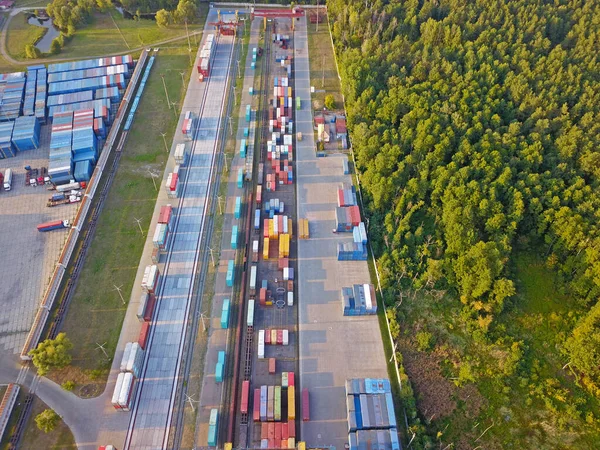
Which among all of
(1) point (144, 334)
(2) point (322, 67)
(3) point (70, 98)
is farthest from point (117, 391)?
(2) point (322, 67)

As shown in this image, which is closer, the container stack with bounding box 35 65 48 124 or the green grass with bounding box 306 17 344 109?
the container stack with bounding box 35 65 48 124

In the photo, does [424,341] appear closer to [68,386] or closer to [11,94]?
[68,386]

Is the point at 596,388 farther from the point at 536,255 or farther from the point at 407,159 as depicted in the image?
the point at 407,159

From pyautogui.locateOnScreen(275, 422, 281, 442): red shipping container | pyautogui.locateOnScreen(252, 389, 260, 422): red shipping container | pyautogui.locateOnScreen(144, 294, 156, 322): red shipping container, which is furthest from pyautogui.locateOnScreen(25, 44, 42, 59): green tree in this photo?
pyautogui.locateOnScreen(275, 422, 281, 442): red shipping container

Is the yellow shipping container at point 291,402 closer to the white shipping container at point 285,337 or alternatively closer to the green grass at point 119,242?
the white shipping container at point 285,337

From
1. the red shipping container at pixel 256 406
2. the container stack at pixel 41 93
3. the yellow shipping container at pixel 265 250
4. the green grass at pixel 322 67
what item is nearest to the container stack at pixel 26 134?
the container stack at pixel 41 93

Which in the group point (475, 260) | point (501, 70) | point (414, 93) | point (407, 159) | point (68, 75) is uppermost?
point (68, 75)

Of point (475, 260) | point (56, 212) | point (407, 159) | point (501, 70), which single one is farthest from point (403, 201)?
point (56, 212)

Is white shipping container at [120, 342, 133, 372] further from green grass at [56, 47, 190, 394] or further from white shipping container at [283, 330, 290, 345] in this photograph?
white shipping container at [283, 330, 290, 345]
